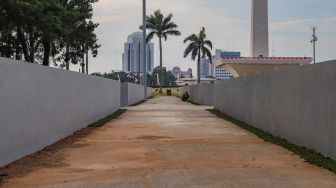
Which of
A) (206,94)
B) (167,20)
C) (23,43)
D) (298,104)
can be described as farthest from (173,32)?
(298,104)

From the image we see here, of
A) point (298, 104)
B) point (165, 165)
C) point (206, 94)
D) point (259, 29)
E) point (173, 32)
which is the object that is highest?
point (173, 32)

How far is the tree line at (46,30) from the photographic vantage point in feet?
114

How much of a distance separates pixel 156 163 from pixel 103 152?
210 centimetres

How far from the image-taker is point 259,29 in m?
41.0

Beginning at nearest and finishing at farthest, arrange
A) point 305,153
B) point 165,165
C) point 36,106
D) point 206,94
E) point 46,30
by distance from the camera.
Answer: point 165,165, point 305,153, point 36,106, point 46,30, point 206,94

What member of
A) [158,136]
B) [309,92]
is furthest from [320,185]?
[158,136]

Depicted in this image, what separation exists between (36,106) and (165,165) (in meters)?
3.58

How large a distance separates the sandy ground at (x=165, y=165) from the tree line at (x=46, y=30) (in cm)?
2138

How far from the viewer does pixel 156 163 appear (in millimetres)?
10133

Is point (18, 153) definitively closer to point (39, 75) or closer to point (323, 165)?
point (39, 75)

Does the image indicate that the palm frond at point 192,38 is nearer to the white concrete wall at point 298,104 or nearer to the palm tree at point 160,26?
the palm tree at point 160,26

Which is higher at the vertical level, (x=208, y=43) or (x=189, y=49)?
(x=208, y=43)

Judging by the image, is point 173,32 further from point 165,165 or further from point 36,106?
point 165,165

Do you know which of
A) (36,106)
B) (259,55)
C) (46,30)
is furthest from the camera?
(259,55)
